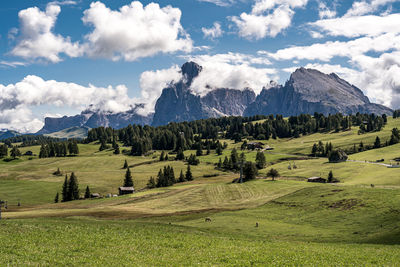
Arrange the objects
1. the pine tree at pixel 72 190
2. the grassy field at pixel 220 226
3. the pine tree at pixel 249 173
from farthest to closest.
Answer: the pine tree at pixel 249 173 < the pine tree at pixel 72 190 < the grassy field at pixel 220 226

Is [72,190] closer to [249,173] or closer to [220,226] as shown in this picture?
[249,173]

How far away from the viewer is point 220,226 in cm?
5219

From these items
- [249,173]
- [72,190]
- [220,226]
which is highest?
[220,226]

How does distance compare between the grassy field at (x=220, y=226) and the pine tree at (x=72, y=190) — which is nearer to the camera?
the grassy field at (x=220, y=226)

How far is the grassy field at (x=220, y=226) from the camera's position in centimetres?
2362

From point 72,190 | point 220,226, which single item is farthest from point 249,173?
point 220,226

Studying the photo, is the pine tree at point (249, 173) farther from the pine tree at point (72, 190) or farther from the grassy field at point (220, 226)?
the pine tree at point (72, 190)

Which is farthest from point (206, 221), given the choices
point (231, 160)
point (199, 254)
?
point (231, 160)

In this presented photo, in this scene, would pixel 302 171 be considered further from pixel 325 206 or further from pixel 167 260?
pixel 167 260

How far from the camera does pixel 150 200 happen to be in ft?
325

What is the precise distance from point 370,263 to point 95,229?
2773 cm

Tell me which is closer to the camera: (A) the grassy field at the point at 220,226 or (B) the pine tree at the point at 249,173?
(A) the grassy field at the point at 220,226

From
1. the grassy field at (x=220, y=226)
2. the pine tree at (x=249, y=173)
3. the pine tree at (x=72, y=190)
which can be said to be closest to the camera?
the grassy field at (x=220, y=226)

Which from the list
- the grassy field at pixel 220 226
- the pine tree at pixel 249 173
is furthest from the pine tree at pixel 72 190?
the pine tree at pixel 249 173
